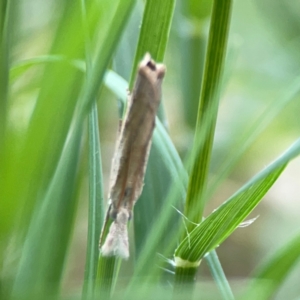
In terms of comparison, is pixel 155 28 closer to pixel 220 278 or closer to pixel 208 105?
pixel 208 105

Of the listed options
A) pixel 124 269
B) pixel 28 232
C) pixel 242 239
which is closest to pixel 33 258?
pixel 28 232

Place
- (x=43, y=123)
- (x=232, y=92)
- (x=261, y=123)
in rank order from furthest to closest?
(x=232, y=92) < (x=261, y=123) < (x=43, y=123)

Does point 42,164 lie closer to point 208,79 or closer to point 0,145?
point 0,145

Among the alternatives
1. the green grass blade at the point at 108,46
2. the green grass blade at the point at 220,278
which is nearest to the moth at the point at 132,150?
the green grass blade at the point at 108,46


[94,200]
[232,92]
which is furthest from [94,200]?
[232,92]

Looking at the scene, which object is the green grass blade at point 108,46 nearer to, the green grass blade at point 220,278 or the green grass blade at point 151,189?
the green grass blade at point 151,189

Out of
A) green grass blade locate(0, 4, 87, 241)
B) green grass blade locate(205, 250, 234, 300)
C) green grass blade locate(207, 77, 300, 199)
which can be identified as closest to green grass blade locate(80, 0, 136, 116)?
green grass blade locate(0, 4, 87, 241)
